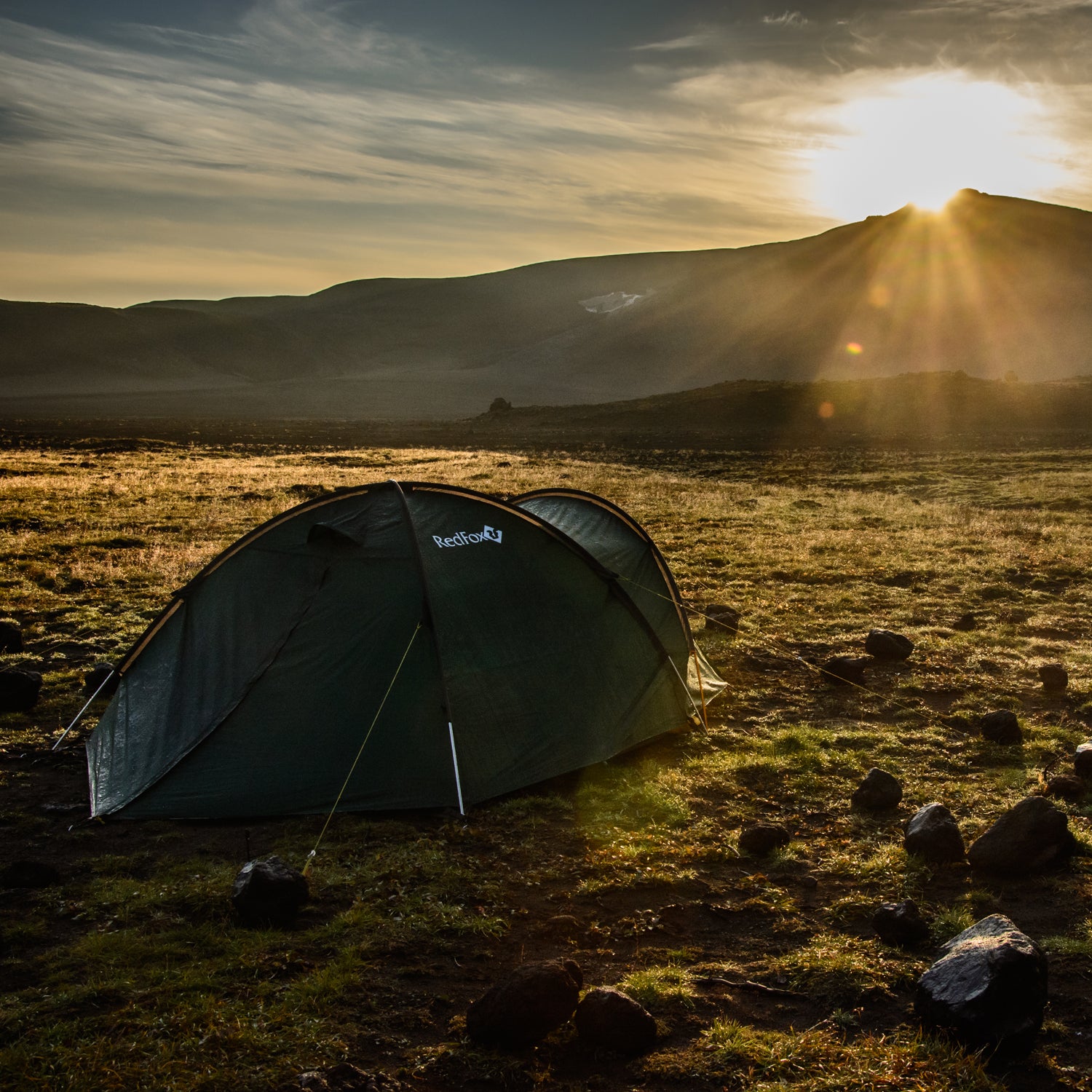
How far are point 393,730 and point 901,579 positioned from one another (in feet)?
39.8

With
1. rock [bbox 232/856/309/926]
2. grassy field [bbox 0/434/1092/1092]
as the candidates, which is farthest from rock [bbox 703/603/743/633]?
rock [bbox 232/856/309/926]

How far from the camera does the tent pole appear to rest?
7.55 metres

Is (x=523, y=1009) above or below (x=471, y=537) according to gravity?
below

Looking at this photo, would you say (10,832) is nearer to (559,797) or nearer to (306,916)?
(306,916)

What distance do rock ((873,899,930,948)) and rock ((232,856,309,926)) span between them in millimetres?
3737

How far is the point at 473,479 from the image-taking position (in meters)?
36.1

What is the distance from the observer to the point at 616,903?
6410 millimetres

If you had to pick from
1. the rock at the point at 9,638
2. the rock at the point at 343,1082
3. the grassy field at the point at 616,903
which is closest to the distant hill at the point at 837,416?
the grassy field at the point at 616,903

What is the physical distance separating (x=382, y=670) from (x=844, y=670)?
19.7 ft

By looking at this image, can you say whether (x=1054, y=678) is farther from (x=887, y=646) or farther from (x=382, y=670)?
(x=382, y=670)

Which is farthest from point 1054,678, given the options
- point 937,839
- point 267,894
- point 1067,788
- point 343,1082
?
point 343,1082

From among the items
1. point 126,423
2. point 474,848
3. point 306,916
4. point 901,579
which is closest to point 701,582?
point 901,579

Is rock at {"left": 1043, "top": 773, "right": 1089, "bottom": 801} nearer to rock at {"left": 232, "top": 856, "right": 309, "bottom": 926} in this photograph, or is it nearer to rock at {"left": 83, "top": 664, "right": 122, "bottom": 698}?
rock at {"left": 232, "top": 856, "right": 309, "bottom": 926}

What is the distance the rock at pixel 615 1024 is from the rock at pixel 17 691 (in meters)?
7.55
